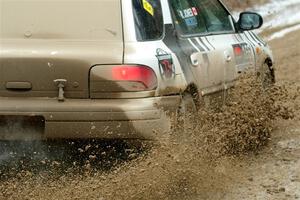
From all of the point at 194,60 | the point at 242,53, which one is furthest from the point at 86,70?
the point at 242,53

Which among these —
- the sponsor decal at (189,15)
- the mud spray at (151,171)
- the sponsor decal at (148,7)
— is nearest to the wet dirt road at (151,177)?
the mud spray at (151,171)

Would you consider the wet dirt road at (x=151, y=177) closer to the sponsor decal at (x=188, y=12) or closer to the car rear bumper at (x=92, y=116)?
the car rear bumper at (x=92, y=116)

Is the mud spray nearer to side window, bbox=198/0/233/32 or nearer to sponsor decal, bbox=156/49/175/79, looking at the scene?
sponsor decal, bbox=156/49/175/79

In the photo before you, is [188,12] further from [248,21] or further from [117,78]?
[117,78]

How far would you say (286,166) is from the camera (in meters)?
5.71

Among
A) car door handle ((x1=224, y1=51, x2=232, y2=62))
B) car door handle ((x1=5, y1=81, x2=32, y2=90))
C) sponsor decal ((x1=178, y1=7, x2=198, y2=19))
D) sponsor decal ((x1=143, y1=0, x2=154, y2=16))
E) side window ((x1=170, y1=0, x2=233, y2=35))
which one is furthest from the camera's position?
car door handle ((x1=224, y1=51, x2=232, y2=62))

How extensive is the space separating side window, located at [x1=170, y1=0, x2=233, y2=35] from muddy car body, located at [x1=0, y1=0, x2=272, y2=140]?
19.2 inches

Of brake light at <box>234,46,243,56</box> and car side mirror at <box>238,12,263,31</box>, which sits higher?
car side mirror at <box>238,12,263,31</box>

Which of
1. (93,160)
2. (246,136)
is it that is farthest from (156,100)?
(246,136)

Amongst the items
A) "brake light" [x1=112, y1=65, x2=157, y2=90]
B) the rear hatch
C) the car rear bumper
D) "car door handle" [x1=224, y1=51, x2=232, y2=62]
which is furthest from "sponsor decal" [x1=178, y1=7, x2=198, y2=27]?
the car rear bumper

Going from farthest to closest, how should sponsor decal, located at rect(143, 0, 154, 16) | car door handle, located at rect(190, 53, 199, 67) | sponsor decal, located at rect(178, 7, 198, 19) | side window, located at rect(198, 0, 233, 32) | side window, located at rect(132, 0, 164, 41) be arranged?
side window, located at rect(198, 0, 233, 32)
sponsor decal, located at rect(178, 7, 198, 19)
car door handle, located at rect(190, 53, 199, 67)
sponsor decal, located at rect(143, 0, 154, 16)
side window, located at rect(132, 0, 164, 41)

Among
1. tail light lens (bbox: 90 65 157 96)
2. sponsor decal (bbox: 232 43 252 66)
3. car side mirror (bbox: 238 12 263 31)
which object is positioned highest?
car side mirror (bbox: 238 12 263 31)

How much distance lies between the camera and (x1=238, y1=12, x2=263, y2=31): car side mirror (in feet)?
22.6

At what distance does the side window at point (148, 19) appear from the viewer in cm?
502
